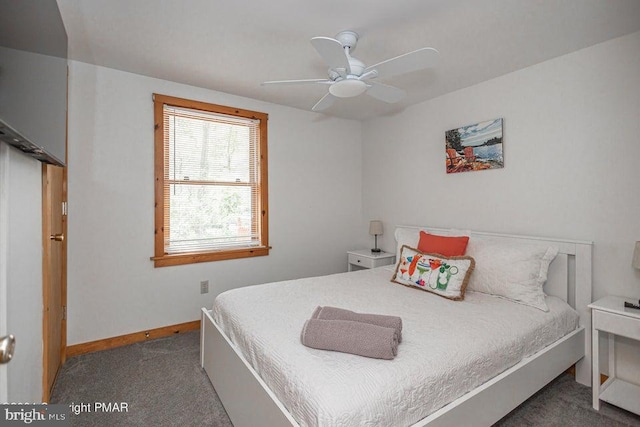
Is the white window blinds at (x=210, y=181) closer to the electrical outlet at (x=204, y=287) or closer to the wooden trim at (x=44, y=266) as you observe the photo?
the electrical outlet at (x=204, y=287)

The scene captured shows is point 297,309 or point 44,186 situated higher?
point 44,186

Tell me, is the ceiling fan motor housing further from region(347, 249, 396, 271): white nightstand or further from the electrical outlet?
the electrical outlet

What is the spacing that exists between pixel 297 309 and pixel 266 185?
183cm

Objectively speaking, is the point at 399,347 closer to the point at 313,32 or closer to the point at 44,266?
the point at 44,266

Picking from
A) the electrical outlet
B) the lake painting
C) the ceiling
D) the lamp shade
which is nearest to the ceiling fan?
the ceiling

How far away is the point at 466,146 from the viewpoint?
2973 millimetres

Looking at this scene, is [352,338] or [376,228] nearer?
[352,338]

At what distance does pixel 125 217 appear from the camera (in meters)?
2.75

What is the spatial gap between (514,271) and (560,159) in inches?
38.1

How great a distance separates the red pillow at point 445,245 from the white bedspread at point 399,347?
359 mm

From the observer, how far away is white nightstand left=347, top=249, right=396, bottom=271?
3589mm

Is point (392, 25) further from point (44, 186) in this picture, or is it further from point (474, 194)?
point (44, 186)

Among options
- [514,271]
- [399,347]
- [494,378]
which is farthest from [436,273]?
[399,347]

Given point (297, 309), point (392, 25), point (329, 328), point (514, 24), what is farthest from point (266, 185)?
point (514, 24)
